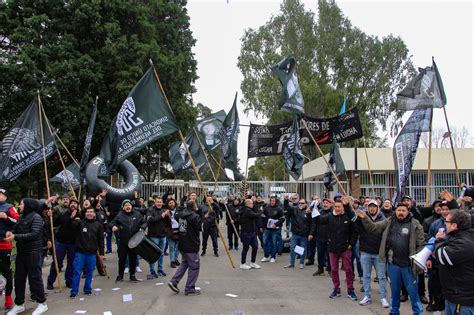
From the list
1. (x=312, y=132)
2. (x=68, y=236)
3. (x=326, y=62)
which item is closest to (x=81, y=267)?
(x=68, y=236)

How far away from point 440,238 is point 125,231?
6.65 m

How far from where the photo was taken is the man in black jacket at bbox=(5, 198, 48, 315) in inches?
298

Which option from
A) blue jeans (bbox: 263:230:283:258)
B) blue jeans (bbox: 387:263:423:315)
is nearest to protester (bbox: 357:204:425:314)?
blue jeans (bbox: 387:263:423:315)

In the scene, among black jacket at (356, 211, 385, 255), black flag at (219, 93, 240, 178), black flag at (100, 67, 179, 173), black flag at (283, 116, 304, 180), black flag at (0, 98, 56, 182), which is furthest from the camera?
black flag at (219, 93, 240, 178)

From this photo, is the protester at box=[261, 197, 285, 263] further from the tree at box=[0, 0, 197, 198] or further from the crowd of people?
the tree at box=[0, 0, 197, 198]

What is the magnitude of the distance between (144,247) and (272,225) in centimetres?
429

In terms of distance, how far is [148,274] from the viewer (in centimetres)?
1095

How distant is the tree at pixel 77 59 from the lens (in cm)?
2234

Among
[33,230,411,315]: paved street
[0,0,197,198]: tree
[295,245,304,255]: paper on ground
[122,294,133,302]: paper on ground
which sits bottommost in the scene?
[33,230,411,315]: paved street

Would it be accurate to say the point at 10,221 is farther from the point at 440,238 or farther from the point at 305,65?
the point at 305,65

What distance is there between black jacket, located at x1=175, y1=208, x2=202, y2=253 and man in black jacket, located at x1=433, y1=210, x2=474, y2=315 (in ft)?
16.4

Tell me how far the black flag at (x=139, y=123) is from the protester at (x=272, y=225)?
4473mm

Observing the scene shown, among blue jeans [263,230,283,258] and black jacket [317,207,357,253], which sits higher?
black jacket [317,207,357,253]

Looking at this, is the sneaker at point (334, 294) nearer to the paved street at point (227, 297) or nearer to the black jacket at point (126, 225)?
the paved street at point (227, 297)
